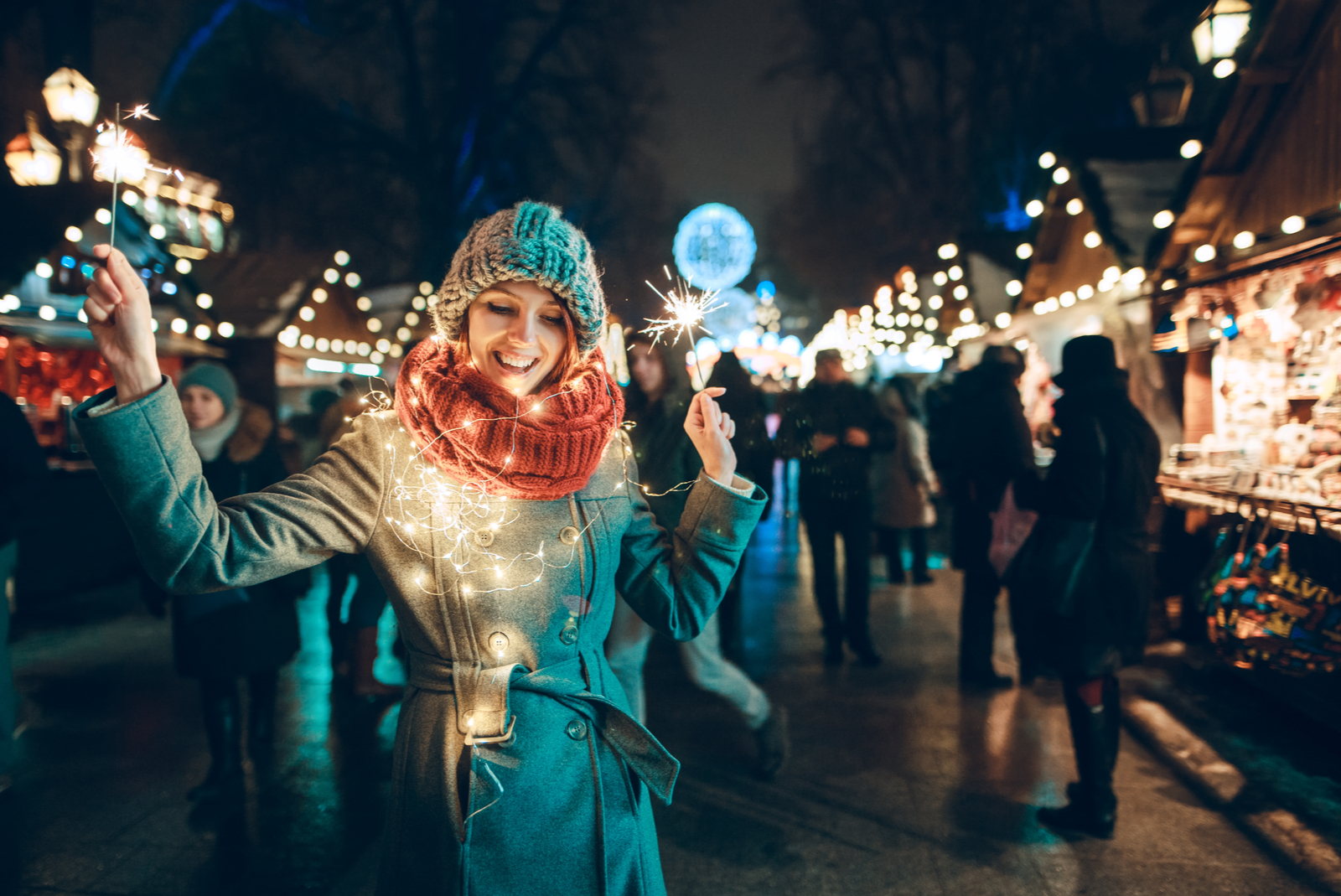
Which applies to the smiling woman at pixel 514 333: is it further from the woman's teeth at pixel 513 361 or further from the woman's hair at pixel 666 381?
the woman's hair at pixel 666 381

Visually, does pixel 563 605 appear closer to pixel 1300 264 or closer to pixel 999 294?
pixel 1300 264

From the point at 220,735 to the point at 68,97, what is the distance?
305 inches

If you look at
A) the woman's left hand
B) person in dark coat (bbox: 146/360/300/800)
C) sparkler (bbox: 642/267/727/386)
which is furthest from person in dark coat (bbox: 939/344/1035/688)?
person in dark coat (bbox: 146/360/300/800)

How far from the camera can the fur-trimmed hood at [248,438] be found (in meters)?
4.31

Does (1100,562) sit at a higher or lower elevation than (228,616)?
higher

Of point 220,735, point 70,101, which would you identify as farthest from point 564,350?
point 70,101

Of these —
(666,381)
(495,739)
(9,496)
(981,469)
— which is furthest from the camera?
(981,469)

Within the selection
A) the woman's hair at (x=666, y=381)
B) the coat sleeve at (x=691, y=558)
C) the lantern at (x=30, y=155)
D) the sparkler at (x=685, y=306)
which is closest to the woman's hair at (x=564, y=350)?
the sparkler at (x=685, y=306)

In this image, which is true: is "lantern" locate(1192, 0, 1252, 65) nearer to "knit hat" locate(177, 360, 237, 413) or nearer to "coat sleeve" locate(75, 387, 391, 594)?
"knit hat" locate(177, 360, 237, 413)

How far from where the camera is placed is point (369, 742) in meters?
4.67

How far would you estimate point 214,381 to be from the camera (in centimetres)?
423

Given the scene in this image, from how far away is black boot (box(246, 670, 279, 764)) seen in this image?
4.50 meters

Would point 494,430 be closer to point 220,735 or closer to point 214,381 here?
point 214,381

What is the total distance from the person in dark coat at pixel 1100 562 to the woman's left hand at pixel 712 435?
2.28 metres
